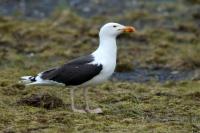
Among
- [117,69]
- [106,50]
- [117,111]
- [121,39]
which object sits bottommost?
[117,111]

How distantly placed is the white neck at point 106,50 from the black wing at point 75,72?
157mm

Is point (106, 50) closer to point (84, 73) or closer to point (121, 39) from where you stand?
point (84, 73)

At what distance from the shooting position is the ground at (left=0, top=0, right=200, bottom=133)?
10.4 meters

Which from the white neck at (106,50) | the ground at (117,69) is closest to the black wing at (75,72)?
the white neck at (106,50)

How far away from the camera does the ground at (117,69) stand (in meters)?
10.4

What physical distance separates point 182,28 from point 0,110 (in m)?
10.3

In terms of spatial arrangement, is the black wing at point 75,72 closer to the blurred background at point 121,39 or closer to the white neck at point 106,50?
the white neck at point 106,50

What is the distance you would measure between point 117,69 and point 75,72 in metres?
4.94

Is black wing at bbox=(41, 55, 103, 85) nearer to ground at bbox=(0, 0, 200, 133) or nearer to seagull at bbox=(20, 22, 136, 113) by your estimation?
seagull at bbox=(20, 22, 136, 113)

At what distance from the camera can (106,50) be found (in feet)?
38.3

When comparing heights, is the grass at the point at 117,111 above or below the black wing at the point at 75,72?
below

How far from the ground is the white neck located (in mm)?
818

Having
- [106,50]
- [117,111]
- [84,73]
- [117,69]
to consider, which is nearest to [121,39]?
[117,69]

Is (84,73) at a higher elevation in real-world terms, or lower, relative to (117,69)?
lower
